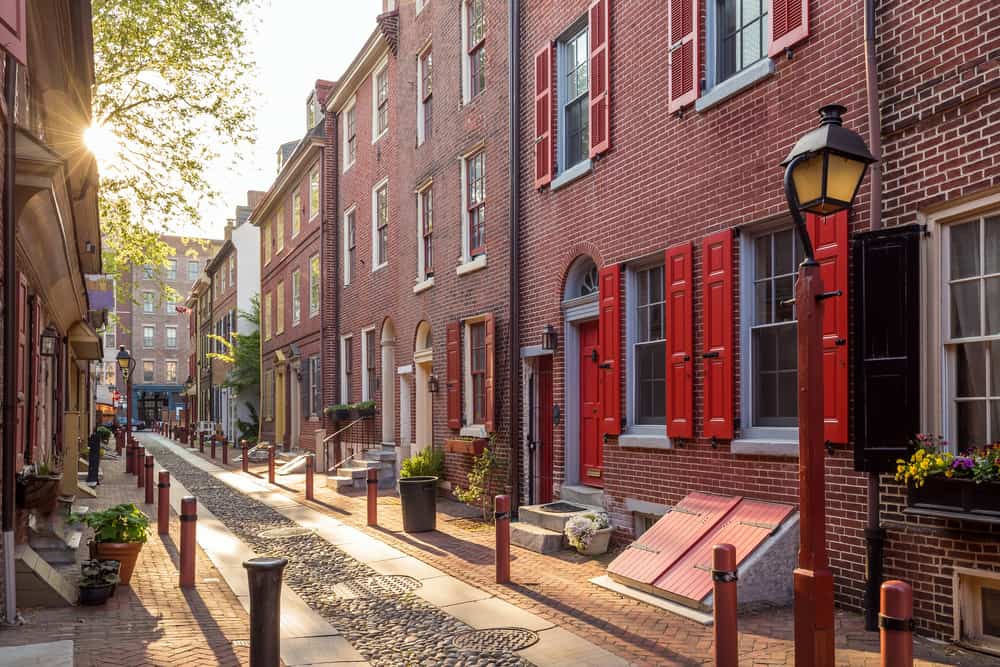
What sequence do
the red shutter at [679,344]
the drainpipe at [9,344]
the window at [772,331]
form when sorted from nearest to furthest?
the drainpipe at [9,344]
the window at [772,331]
the red shutter at [679,344]

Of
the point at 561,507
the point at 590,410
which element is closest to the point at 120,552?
the point at 561,507

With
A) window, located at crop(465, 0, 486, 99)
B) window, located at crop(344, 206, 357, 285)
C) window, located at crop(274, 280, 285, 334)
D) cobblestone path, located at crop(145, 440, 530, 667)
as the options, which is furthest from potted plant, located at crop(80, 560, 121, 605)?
window, located at crop(274, 280, 285, 334)

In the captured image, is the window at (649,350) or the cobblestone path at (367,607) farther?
the window at (649,350)

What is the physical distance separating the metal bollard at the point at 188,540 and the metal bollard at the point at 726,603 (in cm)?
538

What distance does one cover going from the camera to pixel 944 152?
20.8 ft

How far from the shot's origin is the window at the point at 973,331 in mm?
6176

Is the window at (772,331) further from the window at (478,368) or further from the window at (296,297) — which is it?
the window at (296,297)

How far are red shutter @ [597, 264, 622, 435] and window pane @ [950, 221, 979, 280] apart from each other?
4.38 meters

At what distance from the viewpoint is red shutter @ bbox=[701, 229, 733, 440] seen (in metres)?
8.46

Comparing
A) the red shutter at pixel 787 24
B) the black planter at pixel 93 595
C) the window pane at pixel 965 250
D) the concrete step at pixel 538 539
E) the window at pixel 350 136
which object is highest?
the window at pixel 350 136

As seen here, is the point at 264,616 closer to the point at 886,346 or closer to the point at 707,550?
the point at 707,550

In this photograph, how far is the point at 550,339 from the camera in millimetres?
11898

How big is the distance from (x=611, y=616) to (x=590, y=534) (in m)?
2.61

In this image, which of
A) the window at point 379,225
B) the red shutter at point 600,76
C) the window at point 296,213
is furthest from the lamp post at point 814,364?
the window at point 296,213
